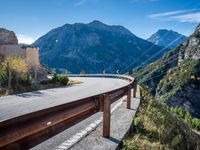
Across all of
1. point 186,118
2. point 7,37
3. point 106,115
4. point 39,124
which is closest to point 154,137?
point 106,115

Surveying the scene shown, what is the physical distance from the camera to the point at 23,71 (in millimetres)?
29016

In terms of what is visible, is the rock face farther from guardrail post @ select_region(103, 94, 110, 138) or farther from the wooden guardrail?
the wooden guardrail

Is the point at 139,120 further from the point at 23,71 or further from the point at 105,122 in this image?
the point at 23,71

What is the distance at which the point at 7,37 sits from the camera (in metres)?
46.6

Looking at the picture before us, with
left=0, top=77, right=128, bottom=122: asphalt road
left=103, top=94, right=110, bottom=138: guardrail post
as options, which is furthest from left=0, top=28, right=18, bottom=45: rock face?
left=103, top=94, right=110, bottom=138: guardrail post

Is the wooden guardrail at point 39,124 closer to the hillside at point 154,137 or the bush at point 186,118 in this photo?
the hillside at point 154,137

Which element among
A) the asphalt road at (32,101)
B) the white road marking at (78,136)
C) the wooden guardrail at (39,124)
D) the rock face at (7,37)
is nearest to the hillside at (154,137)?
the white road marking at (78,136)

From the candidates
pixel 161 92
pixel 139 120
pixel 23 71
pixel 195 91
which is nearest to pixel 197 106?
pixel 195 91

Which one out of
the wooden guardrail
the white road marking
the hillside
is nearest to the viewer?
the wooden guardrail

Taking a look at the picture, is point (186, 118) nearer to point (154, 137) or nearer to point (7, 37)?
point (7, 37)

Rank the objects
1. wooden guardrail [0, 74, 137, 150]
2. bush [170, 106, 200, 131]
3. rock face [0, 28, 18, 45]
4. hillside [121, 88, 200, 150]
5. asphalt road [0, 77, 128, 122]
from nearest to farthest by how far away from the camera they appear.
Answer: wooden guardrail [0, 74, 137, 150] < hillside [121, 88, 200, 150] < asphalt road [0, 77, 128, 122] < bush [170, 106, 200, 131] < rock face [0, 28, 18, 45]

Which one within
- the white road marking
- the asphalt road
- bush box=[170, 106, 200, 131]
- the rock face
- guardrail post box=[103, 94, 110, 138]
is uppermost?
the rock face

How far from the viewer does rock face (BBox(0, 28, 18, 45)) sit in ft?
149

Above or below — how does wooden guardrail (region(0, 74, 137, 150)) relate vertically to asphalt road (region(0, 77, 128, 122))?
above
